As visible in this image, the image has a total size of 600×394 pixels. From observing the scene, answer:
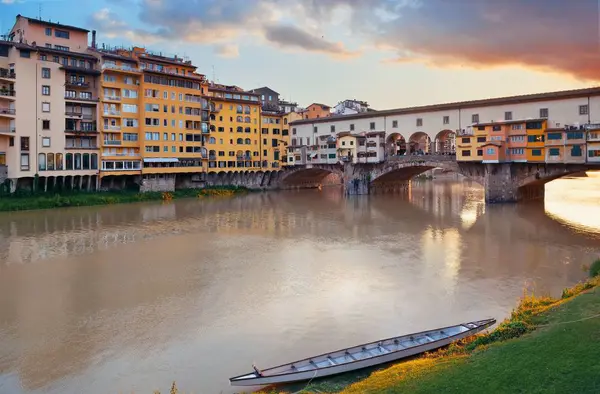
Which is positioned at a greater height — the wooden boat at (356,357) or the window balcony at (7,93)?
the window balcony at (7,93)

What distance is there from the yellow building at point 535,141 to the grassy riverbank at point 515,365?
Answer: 3307 cm

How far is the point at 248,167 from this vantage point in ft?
204

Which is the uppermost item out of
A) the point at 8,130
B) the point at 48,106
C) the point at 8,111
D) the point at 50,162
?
the point at 48,106

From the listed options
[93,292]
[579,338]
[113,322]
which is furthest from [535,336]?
[93,292]

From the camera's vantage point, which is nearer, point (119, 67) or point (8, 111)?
point (8, 111)

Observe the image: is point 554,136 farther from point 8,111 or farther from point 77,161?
point 8,111

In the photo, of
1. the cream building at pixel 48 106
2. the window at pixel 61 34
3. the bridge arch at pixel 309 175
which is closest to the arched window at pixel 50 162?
the cream building at pixel 48 106

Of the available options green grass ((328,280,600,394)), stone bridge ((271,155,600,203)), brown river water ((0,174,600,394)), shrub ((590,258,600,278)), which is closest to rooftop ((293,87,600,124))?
stone bridge ((271,155,600,203))

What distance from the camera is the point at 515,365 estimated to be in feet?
26.4

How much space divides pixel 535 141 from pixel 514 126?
87.0 inches

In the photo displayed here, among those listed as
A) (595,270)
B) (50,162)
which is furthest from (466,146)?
(50,162)

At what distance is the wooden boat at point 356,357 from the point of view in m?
10.1

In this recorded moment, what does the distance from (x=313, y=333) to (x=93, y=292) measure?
8.92m

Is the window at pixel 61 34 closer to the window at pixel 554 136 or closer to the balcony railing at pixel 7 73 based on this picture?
the balcony railing at pixel 7 73
